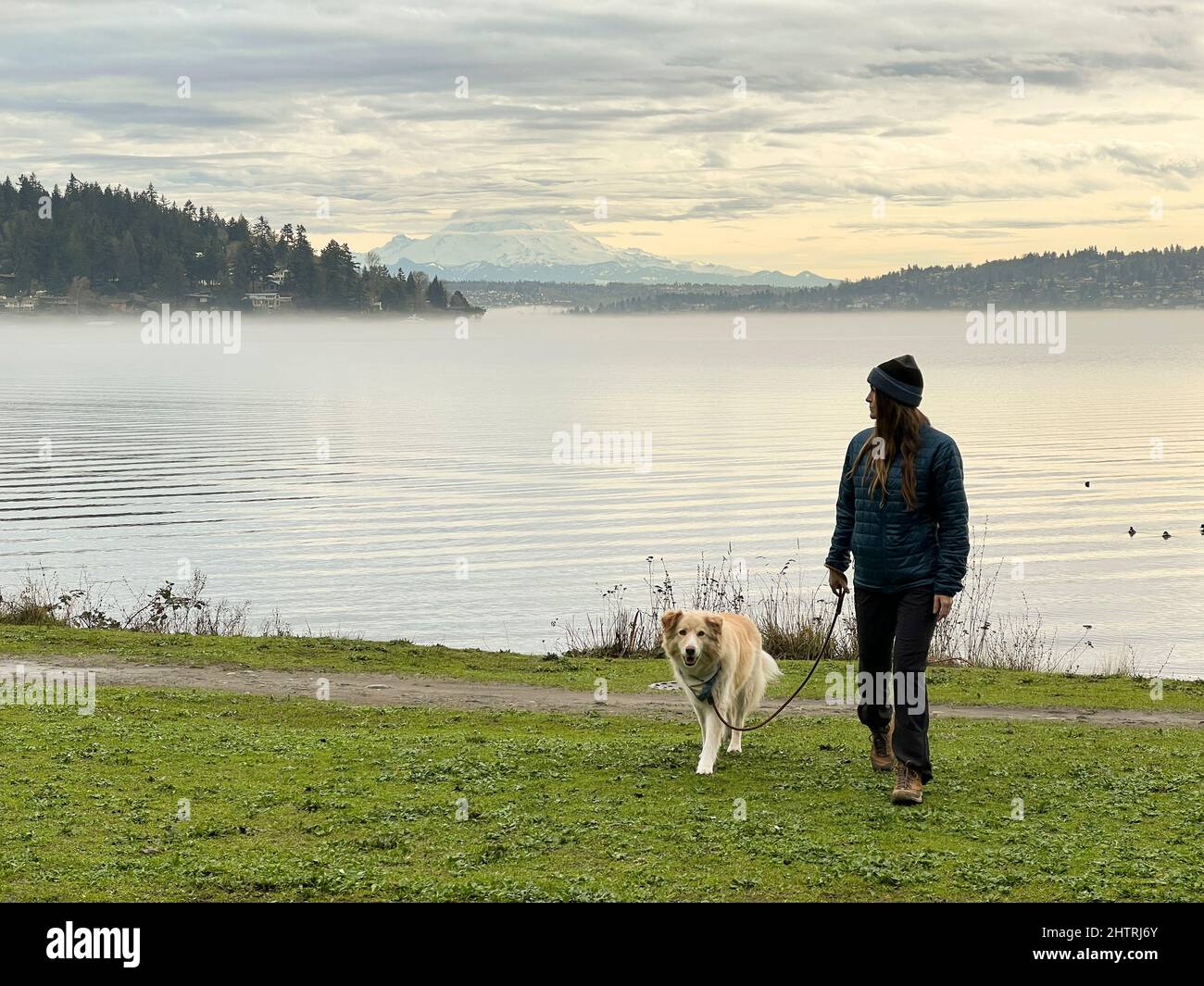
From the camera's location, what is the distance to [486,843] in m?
8.76

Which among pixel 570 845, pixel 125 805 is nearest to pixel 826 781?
pixel 570 845

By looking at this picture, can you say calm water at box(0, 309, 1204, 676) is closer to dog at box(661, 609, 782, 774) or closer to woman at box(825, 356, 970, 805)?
dog at box(661, 609, 782, 774)

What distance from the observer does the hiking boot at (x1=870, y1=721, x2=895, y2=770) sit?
35.2ft

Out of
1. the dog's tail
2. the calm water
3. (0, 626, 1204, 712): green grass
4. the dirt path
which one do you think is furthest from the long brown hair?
the calm water

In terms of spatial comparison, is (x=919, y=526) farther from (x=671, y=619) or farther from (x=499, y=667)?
→ (x=499, y=667)

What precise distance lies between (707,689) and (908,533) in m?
2.26

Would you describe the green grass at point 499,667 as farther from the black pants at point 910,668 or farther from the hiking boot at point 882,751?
the black pants at point 910,668

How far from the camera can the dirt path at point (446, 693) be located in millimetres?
15000

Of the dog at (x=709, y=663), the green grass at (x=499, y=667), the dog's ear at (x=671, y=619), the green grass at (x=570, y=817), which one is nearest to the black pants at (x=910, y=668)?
the green grass at (x=570, y=817)

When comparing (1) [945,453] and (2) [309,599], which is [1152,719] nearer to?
(1) [945,453]

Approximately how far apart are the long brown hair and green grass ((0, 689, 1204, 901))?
223 cm

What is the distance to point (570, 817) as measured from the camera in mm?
9438

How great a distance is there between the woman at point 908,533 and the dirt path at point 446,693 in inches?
186

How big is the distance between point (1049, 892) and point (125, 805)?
5.98m
